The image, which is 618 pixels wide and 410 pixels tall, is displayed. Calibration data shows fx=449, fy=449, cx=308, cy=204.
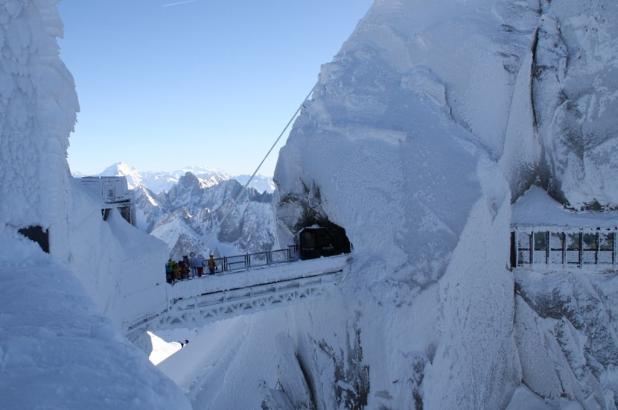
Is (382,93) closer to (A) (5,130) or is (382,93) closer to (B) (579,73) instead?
(B) (579,73)

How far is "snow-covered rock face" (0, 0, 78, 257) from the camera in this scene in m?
6.80

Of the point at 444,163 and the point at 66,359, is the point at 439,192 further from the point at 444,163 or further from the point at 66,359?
the point at 66,359

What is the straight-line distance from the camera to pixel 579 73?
64.9 feet

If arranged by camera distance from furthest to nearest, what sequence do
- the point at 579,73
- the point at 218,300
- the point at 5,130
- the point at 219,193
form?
the point at 219,193 → the point at 579,73 → the point at 218,300 → the point at 5,130

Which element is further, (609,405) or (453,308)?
(609,405)

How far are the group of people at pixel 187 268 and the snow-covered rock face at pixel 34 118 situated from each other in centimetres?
481

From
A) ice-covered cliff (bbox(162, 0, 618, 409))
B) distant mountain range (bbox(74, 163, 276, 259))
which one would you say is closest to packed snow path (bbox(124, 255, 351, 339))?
ice-covered cliff (bbox(162, 0, 618, 409))

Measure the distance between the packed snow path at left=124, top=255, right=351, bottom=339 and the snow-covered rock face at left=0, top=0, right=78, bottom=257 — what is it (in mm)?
4390

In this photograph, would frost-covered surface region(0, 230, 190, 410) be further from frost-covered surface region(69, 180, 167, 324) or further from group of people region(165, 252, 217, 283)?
group of people region(165, 252, 217, 283)

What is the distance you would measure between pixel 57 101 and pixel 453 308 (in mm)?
12893

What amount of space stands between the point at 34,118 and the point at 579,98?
809 inches

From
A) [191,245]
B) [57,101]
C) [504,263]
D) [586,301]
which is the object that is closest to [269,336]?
[504,263]

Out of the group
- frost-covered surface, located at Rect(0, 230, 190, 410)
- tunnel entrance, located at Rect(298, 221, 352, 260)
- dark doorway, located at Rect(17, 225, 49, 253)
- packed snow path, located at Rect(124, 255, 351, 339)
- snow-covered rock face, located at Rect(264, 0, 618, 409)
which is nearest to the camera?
frost-covered surface, located at Rect(0, 230, 190, 410)

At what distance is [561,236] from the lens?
18578 millimetres
